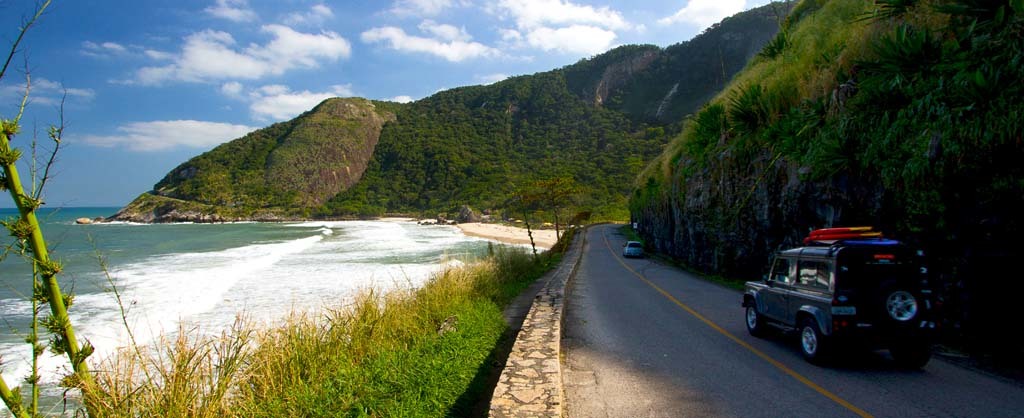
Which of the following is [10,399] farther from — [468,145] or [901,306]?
[468,145]

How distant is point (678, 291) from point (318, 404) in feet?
40.7

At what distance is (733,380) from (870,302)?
6.62 ft

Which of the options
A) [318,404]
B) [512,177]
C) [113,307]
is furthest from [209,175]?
[318,404]

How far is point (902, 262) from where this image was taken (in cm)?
659

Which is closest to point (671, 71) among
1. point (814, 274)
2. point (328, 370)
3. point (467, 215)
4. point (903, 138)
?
point (467, 215)

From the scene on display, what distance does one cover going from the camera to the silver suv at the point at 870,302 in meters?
6.43

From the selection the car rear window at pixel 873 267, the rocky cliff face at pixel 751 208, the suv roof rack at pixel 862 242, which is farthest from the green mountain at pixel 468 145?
the car rear window at pixel 873 267

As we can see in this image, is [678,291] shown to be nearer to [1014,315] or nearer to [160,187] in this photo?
[1014,315]

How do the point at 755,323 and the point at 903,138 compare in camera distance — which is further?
the point at 755,323

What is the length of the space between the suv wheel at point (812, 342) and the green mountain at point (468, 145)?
84238 millimetres

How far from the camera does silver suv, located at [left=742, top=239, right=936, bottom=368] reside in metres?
6.43

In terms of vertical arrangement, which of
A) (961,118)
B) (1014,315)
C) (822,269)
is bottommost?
(1014,315)

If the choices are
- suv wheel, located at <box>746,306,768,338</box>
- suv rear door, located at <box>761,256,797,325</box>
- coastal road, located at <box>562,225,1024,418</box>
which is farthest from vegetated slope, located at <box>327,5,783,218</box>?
suv rear door, located at <box>761,256,797,325</box>

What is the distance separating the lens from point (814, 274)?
23.5 feet
